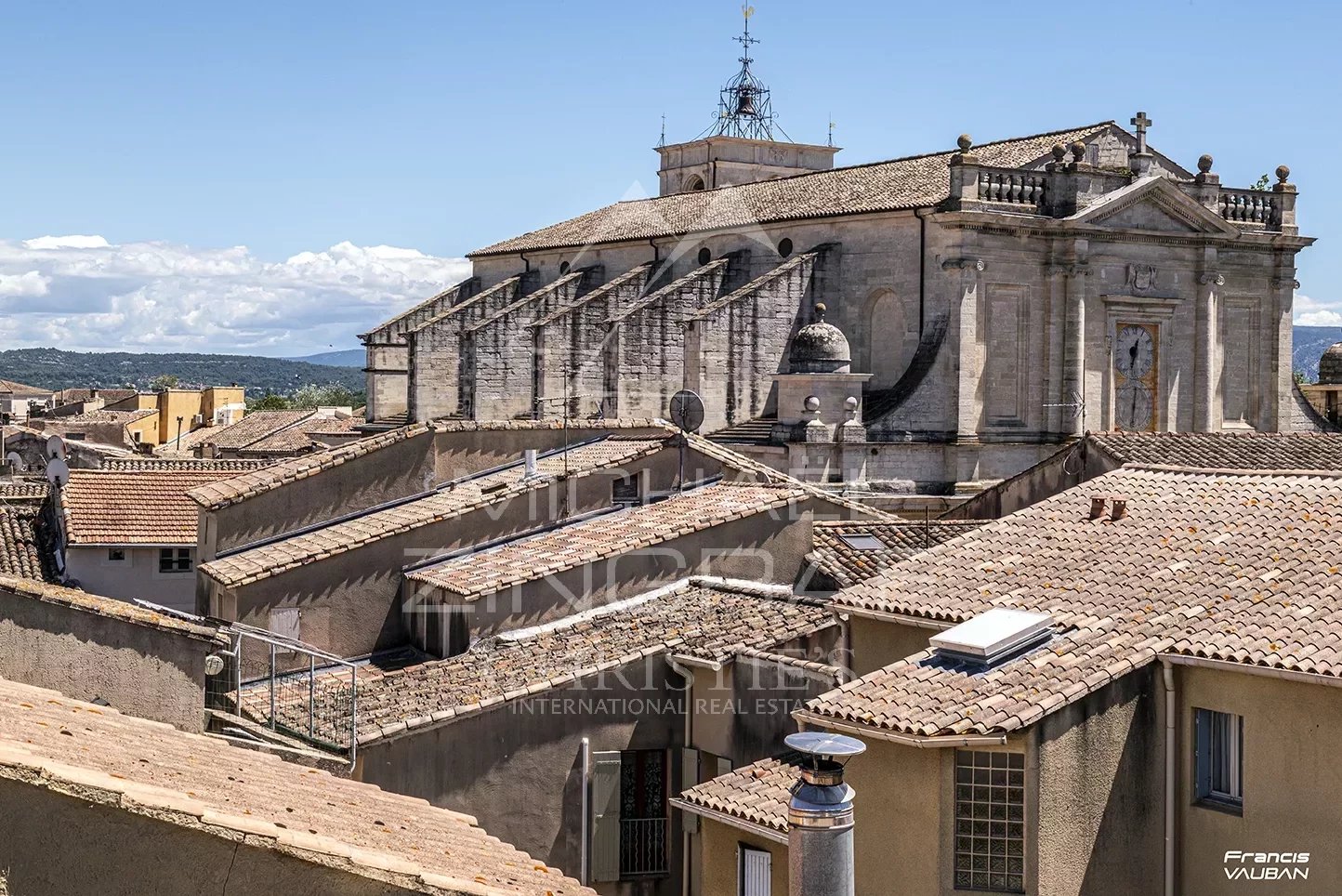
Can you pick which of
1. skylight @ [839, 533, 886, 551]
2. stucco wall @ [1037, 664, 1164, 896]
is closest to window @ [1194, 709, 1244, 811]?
stucco wall @ [1037, 664, 1164, 896]

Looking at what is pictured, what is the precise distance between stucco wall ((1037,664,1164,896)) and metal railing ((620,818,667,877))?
5.22 metres

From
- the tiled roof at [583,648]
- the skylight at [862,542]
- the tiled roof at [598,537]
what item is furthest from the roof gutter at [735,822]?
the skylight at [862,542]

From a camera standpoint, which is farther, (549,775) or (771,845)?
(549,775)

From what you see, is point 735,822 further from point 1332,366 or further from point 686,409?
point 1332,366

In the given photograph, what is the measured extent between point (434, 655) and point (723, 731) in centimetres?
485

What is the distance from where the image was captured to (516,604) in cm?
1812

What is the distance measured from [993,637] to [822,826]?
4.54 m

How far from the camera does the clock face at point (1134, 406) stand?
3716 cm

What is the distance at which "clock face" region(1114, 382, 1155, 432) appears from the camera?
37.2 metres

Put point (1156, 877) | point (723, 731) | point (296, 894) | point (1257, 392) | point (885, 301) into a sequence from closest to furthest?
1. point (296, 894)
2. point (1156, 877)
3. point (723, 731)
4. point (885, 301)
5. point (1257, 392)

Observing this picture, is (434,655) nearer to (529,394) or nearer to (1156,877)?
(1156,877)

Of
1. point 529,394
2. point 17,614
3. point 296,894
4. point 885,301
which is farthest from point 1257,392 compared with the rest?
point 296,894

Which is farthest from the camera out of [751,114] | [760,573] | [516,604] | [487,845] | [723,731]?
[751,114]

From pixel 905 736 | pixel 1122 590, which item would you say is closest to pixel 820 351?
pixel 1122 590
